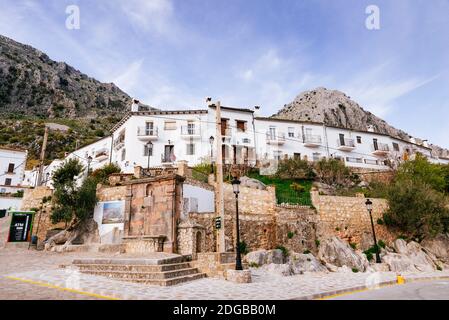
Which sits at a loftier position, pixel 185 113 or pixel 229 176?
pixel 185 113

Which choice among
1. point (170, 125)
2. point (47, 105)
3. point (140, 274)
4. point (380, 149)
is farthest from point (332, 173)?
point (47, 105)

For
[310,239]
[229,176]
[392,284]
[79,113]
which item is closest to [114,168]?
[229,176]

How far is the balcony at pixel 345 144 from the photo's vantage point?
138 feet

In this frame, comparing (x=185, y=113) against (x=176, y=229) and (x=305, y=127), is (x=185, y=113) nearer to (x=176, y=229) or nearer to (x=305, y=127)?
(x=305, y=127)

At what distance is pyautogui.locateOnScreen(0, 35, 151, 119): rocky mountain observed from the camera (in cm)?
7844

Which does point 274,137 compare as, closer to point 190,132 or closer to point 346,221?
point 190,132

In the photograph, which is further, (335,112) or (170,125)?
(335,112)

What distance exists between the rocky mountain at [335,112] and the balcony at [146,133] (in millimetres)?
35113

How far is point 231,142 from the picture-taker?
38.1 meters

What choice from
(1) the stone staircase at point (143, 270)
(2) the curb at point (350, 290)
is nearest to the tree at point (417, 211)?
(2) the curb at point (350, 290)

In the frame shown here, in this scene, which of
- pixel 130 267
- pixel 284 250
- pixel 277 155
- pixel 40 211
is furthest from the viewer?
pixel 277 155

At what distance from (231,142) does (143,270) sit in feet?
93.4

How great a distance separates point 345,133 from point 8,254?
4333 centimetres

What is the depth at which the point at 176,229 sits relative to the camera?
15914 millimetres
